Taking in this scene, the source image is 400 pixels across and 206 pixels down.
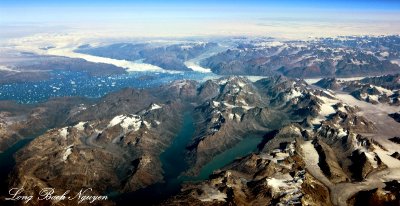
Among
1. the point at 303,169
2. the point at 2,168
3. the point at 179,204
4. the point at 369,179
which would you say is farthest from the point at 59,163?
the point at 369,179

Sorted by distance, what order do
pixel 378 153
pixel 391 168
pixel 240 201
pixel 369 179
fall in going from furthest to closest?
1. pixel 378 153
2. pixel 391 168
3. pixel 369 179
4. pixel 240 201

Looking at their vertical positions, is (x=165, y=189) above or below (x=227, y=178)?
below

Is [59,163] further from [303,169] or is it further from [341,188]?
[341,188]

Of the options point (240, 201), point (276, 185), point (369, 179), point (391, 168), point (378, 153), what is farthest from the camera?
point (378, 153)

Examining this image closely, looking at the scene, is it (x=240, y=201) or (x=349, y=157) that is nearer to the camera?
(x=240, y=201)

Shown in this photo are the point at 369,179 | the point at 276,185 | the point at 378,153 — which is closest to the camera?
the point at 276,185

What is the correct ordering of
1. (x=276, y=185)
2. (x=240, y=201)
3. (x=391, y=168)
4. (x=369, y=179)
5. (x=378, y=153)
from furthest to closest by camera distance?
1. (x=378, y=153)
2. (x=391, y=168)
3. (x=369, y=179)
4. (x=276, y=185)
5. (x=240, y=201)

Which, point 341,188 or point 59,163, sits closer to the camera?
point 341,188

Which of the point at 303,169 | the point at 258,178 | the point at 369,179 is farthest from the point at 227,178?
the point at 369,179

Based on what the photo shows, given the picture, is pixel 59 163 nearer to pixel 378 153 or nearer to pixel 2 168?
pixel 2 168
